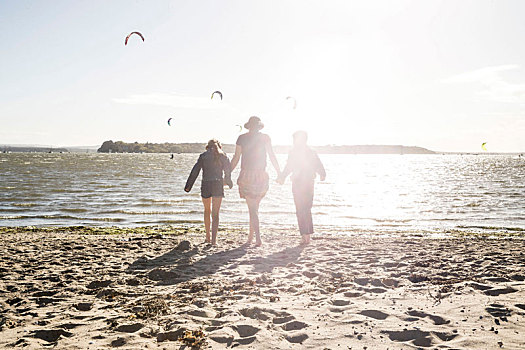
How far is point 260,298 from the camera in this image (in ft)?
15.6

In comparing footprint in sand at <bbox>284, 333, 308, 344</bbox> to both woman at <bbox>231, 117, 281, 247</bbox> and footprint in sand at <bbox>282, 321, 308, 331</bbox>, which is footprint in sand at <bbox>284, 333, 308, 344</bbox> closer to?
footprint in sand at <bbox>282, 321, 308, 331</bbox>

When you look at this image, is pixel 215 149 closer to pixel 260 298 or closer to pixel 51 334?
pixel 260 298

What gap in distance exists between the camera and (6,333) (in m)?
3.78

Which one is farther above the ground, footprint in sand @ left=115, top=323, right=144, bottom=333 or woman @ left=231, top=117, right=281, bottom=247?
woman @ left=231, top=117, right=281, bottom=247

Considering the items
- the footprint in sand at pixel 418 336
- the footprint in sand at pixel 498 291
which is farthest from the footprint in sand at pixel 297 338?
the footprint in sand at pixel 498 291

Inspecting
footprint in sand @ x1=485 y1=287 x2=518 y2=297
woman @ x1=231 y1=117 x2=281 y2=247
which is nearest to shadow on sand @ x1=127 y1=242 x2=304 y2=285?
woman @ x1=231 y1=117 x2=281 y2=247

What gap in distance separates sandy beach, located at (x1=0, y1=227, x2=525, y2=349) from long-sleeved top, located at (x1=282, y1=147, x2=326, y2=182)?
4.88 ft

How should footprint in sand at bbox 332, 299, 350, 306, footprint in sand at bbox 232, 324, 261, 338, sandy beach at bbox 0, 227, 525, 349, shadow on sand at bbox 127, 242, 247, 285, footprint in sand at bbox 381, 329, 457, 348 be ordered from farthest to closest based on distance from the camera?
shadow on sand at bbox 127, 242, 247, 285, footprint in sand at bbox 332, 299, 350, 306, footprint in sand at bbox 232, 324, 261, 338, sandy beach at bbox 0, 227, 525, 349, footprint in sand at bbox 381, 329, 457, 348

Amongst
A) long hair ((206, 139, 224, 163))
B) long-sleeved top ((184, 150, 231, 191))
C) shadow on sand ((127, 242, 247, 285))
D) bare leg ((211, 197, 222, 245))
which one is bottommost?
shadow on sand ((127, 242, 247, 285))

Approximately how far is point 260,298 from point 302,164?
397 centimetres

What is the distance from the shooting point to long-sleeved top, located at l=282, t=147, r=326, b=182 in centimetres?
823

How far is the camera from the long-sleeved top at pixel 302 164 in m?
8.23

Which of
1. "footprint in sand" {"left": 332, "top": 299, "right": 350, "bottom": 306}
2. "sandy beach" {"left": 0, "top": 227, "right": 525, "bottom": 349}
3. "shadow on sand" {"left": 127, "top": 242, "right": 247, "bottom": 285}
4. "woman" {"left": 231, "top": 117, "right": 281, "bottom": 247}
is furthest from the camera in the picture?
"woman" {"left": 231, "top": 117, "right": 281, "bottom": 247}

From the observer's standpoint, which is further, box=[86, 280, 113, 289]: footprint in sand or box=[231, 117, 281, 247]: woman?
box=[231, 117, 281, 247]: woman
